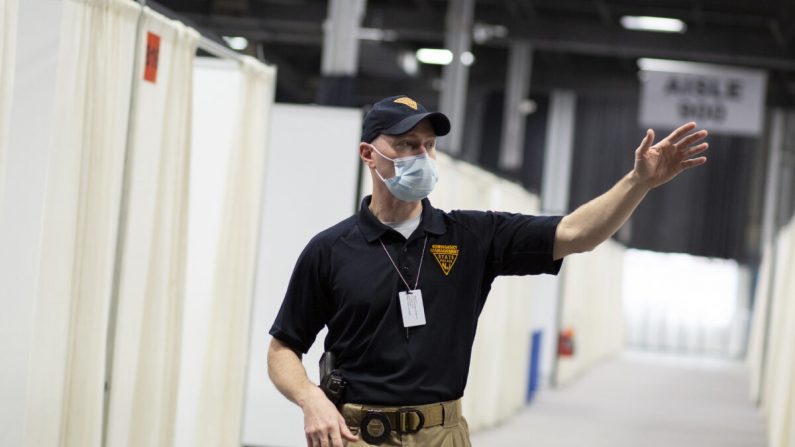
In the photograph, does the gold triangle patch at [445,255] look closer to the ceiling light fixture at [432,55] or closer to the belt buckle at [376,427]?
the belt buckle at [376,427]

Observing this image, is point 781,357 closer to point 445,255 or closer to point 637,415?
point 637,415

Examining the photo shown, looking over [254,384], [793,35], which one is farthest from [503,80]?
[254,384]

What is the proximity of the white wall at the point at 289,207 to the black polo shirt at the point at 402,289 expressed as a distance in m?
4.36

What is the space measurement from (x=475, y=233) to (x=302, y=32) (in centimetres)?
1462

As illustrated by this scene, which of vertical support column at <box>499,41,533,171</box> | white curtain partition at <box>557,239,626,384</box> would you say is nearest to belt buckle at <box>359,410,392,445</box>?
white curtain partition at <box>557,239,626,384</box>

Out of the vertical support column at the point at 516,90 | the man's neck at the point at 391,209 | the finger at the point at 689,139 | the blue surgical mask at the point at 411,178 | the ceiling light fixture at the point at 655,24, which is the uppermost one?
the ceiling light fixture at the point at 655,24

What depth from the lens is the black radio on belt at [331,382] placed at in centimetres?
242

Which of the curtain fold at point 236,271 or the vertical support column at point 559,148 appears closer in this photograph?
the curtain fold at point 236,271

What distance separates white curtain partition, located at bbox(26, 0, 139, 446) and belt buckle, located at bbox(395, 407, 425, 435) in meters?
1.86

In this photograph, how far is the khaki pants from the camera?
7.84 ft

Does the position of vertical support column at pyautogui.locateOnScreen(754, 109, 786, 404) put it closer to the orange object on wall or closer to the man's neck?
the orange object on wall

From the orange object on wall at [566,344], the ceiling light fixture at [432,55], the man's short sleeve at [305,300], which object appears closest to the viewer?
the man's short sleeve at [305,300]

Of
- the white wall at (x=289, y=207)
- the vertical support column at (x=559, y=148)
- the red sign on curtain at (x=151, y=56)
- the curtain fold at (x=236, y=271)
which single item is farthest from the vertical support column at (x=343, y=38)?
the vertical support column at (x=559, y=148)

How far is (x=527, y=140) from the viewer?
75.8ft
